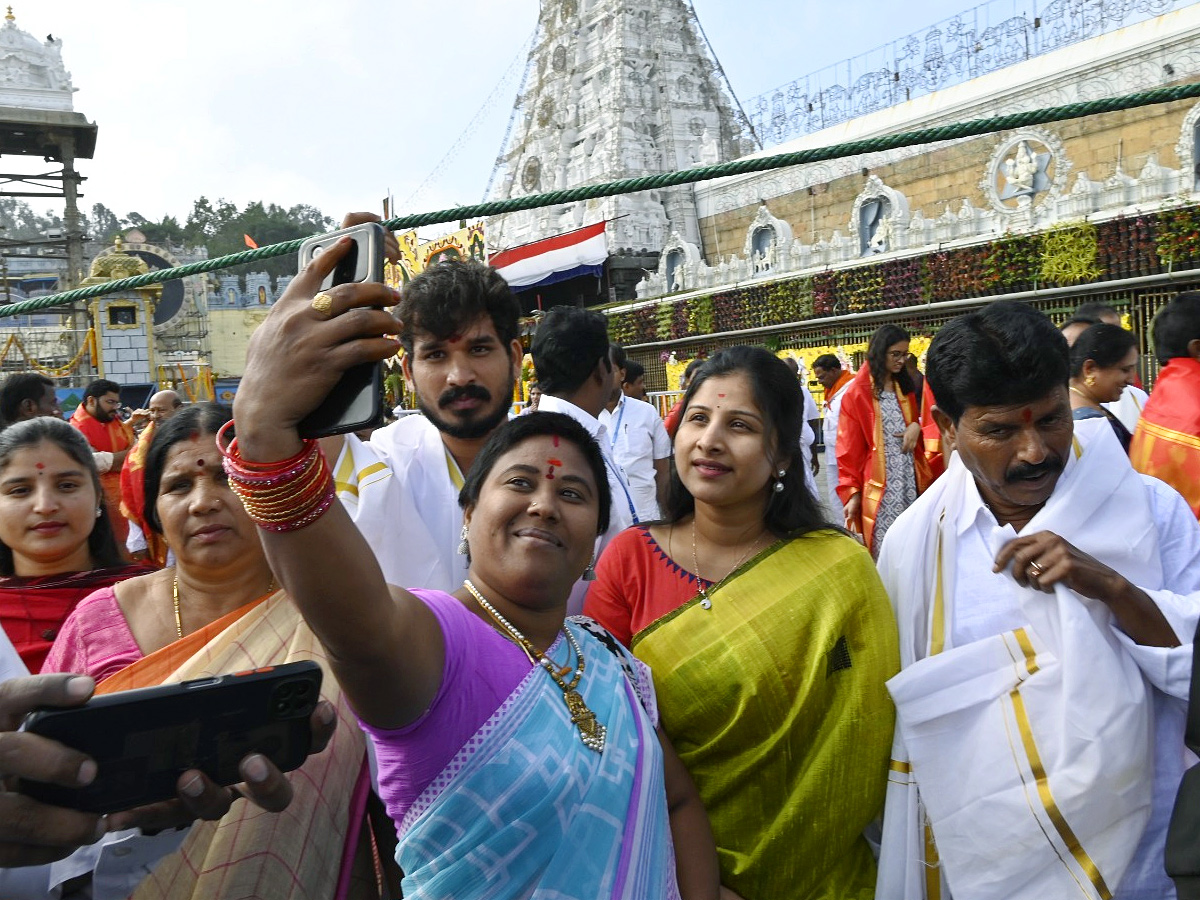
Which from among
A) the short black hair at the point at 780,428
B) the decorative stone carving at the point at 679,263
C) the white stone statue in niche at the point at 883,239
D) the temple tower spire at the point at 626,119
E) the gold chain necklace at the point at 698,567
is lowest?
the gold chain necklace at the point at 698,567

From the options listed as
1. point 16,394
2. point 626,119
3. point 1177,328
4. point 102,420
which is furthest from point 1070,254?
point 626,119

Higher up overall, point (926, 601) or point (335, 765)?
point (926, 601)

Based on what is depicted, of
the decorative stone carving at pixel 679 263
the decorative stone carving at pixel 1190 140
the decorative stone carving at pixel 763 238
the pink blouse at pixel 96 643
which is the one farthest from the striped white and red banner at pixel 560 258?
the pink blouse at pixel 96 643

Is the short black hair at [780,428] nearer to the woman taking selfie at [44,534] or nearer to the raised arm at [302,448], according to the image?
the raised arm at [302,448]

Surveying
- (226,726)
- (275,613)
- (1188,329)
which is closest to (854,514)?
(1188,329)

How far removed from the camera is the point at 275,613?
6.22 feet

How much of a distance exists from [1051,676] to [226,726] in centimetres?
146

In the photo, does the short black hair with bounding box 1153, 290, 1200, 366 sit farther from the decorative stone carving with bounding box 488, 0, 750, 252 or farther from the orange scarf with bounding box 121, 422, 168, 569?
the decorative stone carving with bounding box 488, 0, 750, 252

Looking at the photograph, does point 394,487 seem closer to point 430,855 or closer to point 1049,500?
point 430,855

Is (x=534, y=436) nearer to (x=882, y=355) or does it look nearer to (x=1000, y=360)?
(x=1000, y=360)

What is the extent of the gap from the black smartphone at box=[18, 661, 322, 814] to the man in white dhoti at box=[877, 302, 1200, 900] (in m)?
1.24

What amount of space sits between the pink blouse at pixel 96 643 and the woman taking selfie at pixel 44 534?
0.37 m

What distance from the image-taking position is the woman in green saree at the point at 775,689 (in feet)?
6.23

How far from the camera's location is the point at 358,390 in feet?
3.23
